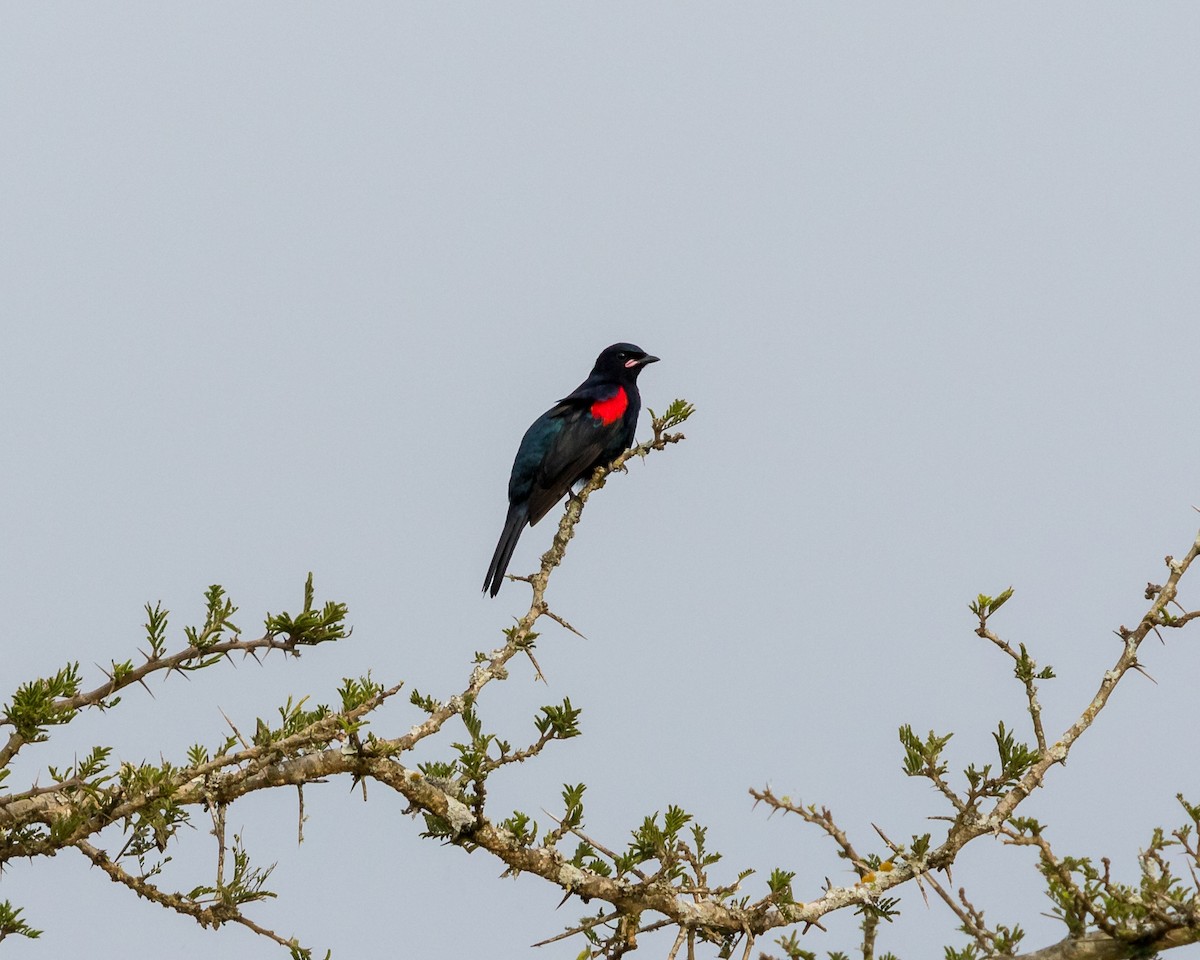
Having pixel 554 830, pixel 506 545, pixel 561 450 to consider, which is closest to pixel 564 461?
pixel 561 450

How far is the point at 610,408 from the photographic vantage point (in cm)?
997

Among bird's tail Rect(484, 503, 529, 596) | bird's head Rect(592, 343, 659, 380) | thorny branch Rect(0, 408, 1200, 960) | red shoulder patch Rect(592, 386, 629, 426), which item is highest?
bird's head Rect(592, 343, 659, 380)

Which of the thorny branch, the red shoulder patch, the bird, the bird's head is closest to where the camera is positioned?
the thorny branch

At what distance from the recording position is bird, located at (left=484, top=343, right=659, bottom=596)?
372 inches

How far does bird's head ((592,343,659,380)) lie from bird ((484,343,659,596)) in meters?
0.40

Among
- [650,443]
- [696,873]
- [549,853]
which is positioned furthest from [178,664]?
[650,443]

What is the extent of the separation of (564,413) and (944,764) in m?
5.33

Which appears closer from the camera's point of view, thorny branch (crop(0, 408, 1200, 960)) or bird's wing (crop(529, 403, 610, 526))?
thorny branch (crop(0, 408, 1200, 960))

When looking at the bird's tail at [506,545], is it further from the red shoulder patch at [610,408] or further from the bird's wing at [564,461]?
the red shoulder patch at [610,408]

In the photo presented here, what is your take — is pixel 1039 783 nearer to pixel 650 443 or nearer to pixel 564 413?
pixel 650 443

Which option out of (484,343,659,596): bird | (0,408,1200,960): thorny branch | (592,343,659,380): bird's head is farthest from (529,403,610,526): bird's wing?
(0,408,1200,960): thorny branch

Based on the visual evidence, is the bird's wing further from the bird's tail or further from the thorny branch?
the thorny branch

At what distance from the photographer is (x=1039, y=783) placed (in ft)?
16.4

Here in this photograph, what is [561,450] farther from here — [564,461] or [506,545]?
[506,545]
